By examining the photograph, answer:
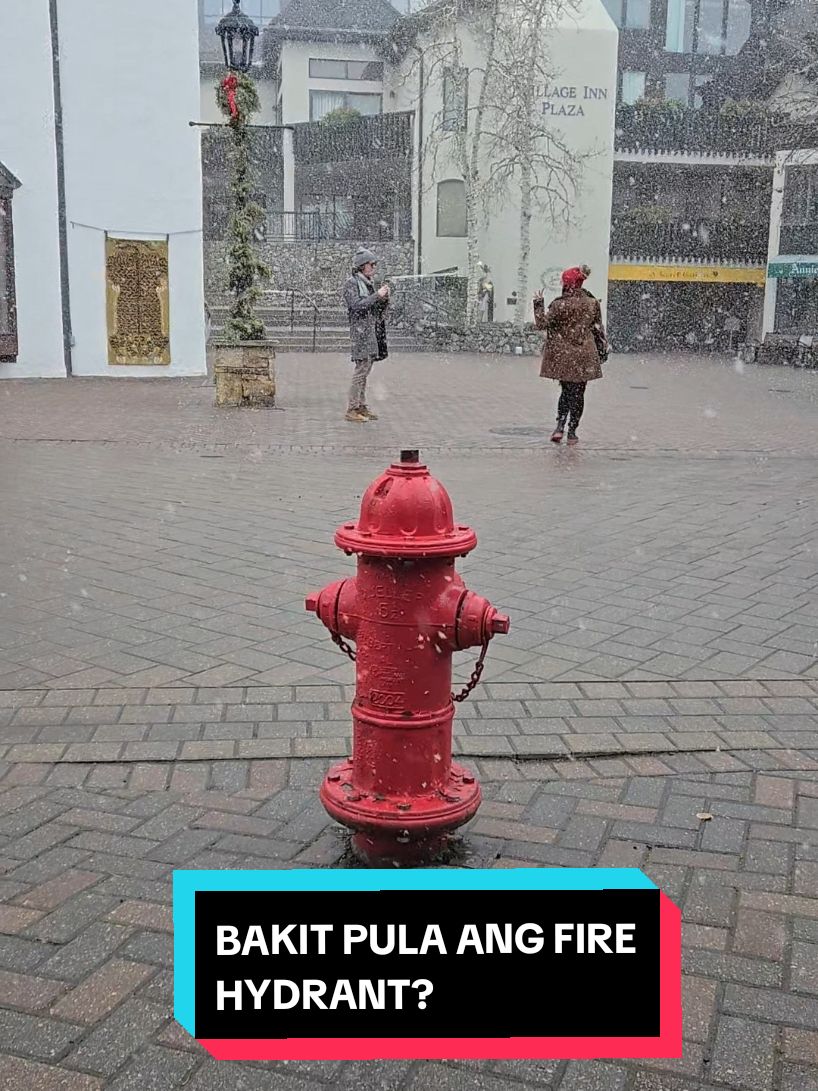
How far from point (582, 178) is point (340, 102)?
1478cm

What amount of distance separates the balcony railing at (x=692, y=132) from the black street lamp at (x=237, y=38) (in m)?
27.7

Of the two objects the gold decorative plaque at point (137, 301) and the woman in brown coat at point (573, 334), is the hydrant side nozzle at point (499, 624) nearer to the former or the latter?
the woman in brown coat at point (573, 334)

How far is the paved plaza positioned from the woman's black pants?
1.91m

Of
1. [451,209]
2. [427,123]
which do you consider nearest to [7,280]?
[451,209]

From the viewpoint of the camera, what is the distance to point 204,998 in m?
2.37

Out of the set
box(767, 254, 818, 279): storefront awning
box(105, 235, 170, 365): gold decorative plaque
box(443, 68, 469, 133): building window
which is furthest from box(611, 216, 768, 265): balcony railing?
box(105, 235, 170, 365): gold decorative plaque

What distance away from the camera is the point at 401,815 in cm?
287

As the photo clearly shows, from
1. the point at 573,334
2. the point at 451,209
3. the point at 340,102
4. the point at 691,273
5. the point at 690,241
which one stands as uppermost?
the point at 340,102

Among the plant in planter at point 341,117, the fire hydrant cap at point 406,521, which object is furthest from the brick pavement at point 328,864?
the plant in planter at point 341,117

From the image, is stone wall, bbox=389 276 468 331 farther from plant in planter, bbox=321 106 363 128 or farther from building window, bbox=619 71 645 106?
building window, bbox=619 71 645 106

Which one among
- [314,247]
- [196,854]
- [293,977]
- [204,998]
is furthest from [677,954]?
[314,247]

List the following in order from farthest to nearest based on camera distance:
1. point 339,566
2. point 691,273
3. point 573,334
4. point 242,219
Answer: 1. point 691,273
2. point 242,219
3. point 573,334
4. point 339,566

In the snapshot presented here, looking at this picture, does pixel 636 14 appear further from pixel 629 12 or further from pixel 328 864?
pixel 328 864

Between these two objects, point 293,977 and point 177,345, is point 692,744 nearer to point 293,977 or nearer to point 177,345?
point 293,977
